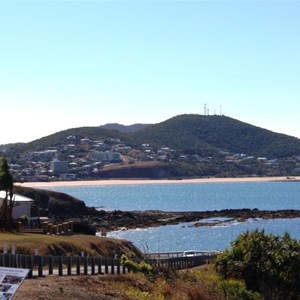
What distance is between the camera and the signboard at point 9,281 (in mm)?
16605

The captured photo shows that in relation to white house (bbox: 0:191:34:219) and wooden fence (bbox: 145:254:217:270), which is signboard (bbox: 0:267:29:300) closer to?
wooden fence (bbox: 145:254:217:270)

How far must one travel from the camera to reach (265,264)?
2852cm

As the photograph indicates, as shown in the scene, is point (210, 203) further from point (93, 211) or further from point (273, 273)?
point (273, 273)

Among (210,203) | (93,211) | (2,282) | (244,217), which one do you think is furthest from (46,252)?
(210,203)

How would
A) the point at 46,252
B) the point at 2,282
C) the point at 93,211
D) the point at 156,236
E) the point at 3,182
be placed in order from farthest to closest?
the point at 93,211 → the point at 156,236 → the point at 3,182 → the point at 46,252 → the point at 2,282

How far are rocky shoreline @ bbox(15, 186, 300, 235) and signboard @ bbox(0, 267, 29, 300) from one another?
69.8 meters

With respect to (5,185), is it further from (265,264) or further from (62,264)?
(265,264)

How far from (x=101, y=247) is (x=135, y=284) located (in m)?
21.5

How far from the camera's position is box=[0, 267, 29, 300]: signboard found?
16.6 metres

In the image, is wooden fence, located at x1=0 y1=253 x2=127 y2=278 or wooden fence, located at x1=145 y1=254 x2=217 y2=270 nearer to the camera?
wooden fence, located at x1=0 y1=253 x2=127 y2=278

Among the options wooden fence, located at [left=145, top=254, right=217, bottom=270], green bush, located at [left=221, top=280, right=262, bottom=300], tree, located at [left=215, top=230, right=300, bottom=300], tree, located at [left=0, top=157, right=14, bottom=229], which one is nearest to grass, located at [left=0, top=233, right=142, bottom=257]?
A: tree, located at [left=0, top=157, right=14, bottom=229]

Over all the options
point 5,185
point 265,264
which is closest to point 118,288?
point 265,264

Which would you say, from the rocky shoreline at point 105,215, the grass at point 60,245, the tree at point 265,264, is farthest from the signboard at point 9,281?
the rocky shoreline at point 105,215

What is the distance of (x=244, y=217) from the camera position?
115250 mm
